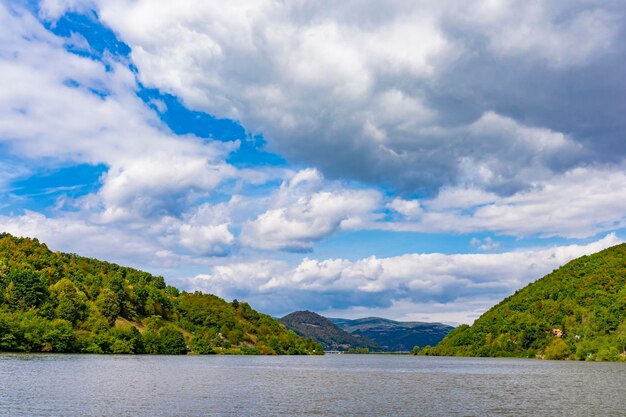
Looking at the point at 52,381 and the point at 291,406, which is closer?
the point at 291,406

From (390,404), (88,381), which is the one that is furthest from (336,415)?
(88,381)

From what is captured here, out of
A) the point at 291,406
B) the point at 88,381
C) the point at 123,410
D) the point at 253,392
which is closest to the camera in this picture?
the point at 123,410

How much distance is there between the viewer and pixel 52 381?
3740 inches

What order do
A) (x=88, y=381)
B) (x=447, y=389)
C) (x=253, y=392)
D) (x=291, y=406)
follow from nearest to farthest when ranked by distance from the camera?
(x=291, y=406) → (x=253, y=392) → (x=88, y=381) → (x=447, y=389)

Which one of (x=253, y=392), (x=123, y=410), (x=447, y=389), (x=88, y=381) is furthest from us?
(x=447, y=389)

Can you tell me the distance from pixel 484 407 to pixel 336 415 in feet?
72.5

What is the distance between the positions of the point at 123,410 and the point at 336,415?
2465cm

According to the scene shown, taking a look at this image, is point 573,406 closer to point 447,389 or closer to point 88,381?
point 447,389

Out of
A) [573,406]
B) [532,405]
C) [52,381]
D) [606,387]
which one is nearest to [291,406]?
[532,405]

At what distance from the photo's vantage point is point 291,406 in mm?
74688

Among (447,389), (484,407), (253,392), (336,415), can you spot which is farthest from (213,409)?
(447,389)

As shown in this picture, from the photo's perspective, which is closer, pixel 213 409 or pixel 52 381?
pixel 213 409

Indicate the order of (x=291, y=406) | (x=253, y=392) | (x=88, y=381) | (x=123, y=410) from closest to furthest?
(x=123, y=410) → (x=291, y=406) → (x=253, y=392) → (x=88, y=381)

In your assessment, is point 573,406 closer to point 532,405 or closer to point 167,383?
point 532,405
